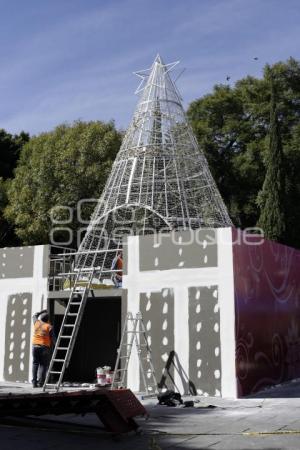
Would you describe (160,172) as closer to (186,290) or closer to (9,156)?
(186,290)

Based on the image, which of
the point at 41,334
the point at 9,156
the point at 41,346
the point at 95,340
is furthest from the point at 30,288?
the point at 9,156

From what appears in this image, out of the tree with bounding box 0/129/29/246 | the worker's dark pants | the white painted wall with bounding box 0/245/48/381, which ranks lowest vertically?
the worker's dark pants

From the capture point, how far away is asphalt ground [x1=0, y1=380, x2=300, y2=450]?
6785 mm

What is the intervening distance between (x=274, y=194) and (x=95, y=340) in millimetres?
16127

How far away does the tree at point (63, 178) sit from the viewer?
101ft

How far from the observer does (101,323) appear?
14.5 meters

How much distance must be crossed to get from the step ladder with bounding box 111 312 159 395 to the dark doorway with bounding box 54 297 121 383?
5.45 ft

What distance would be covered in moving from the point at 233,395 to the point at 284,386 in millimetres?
2634

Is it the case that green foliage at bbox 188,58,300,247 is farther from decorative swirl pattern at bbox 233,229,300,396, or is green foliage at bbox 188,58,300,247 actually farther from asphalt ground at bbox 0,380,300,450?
asphalt ground at bbox 0,380,300,450

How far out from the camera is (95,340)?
14.5 m

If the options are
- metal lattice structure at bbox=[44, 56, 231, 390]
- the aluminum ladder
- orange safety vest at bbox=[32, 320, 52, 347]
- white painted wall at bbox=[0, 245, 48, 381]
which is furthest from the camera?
metal lattice structure at bbox=[44, 56, 231, 390]

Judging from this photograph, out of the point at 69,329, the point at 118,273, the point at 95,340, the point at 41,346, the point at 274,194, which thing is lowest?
the point at 95,340

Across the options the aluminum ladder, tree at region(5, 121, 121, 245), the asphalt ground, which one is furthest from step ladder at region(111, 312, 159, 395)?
tree at region(5, 121, 121, 245)

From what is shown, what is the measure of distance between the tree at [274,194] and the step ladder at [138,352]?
1629 centimetres
